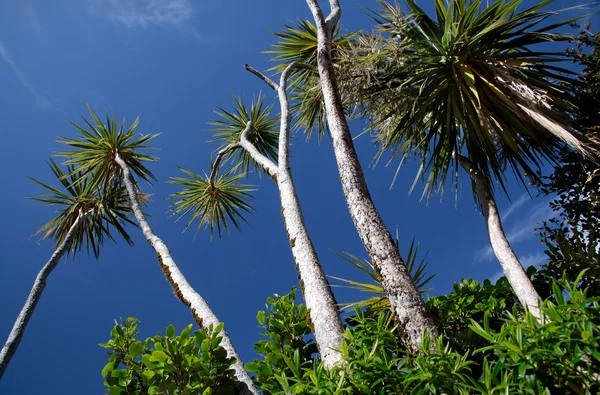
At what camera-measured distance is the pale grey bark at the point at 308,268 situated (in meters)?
2.09

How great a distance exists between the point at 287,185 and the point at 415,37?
6.71 ft

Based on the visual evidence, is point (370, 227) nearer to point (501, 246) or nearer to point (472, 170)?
point (501, 246)

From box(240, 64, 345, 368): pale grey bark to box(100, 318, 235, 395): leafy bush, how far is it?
1.64 ft

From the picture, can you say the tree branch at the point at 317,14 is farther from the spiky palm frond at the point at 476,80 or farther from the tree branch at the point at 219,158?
the tree branch at the point at 219,158

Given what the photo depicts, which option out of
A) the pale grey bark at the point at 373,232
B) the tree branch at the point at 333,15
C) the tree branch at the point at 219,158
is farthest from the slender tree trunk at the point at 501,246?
the tree branch at the point at 219,158

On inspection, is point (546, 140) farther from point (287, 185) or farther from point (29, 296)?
point (29, 296)

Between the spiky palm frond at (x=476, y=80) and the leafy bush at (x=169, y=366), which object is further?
the spiky palm frond at (x=476, y=80)

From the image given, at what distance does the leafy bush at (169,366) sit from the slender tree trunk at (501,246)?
1666 millimetres

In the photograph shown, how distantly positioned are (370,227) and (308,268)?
48 centimetres

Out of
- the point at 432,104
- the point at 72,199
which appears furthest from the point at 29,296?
the point at 432,104

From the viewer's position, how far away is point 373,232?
2.36 meters

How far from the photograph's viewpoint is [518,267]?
2.74m

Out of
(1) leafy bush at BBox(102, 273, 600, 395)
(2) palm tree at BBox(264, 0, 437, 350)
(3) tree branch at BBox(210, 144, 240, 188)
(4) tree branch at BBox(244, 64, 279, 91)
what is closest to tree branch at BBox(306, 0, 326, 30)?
(2) palm tree at BBox(264, 0, 437, 350)

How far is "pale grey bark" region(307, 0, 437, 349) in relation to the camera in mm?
1968
